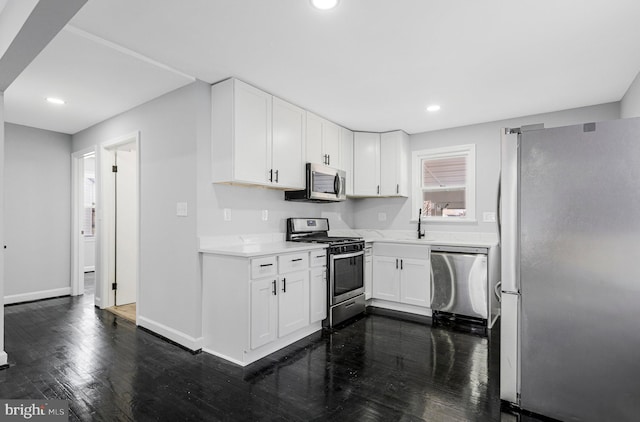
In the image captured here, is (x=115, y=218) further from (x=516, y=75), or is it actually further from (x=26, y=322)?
(x=516, y=75)

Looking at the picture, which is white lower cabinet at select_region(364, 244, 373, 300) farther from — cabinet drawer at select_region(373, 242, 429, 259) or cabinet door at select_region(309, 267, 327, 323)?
cabinet door at select_region(309, 267, 327, 323)

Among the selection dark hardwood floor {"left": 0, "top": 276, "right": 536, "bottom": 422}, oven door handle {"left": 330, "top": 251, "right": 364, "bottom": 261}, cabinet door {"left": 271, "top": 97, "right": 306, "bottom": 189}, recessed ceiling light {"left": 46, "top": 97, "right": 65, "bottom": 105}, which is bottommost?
dark hardwood floor {"left": 0, "top": 276, "right": 536, "bottom": 422}

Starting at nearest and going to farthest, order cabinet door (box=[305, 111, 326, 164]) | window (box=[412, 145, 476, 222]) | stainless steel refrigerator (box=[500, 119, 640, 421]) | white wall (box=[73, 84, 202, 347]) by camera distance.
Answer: stainless steel refrigerator (box=[500, 119, 640, 421]) → white wall (box=[73, 84, 202, 347]) → cabinet door (box=[305, 111, 326, 164]) → window (box=[412, 145, 476, 222])

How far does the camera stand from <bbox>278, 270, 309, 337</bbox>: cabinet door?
9.83ft

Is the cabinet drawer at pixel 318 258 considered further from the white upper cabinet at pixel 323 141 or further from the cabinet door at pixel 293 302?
the white upper cabinet at pixel 323 141

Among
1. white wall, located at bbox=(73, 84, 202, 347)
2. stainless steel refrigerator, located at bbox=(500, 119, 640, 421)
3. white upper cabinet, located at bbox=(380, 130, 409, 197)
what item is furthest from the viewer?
white upper cabinet, located at bbox=(380, 130, 409, 197)

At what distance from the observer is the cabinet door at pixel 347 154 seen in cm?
459

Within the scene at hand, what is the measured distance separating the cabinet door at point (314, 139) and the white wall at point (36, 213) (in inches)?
144

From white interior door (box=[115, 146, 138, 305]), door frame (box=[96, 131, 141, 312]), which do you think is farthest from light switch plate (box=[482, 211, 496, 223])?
door frame (box=[96, 131, 141, 312])

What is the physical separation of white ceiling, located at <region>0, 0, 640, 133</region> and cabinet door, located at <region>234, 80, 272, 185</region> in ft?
0.49

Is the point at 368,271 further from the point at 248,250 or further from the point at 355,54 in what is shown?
the point at 355,54

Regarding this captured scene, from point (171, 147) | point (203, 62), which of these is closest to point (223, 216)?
point (171, 147)

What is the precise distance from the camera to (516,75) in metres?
2.94

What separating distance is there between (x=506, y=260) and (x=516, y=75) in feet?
5.88
